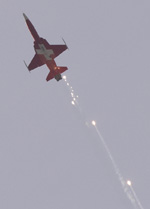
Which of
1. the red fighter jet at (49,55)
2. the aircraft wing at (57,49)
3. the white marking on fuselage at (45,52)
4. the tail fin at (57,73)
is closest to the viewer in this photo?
the tail fin at (57,73)

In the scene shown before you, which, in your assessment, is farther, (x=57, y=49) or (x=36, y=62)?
(x=36, y=62)

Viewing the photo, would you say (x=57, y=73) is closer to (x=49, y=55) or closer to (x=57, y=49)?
(x=49, y=55)

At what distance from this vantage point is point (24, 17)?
155 m

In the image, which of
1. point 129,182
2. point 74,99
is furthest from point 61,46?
point 129,182

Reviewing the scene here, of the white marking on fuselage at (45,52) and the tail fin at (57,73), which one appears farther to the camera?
the white marking on fuselage at (45,52)

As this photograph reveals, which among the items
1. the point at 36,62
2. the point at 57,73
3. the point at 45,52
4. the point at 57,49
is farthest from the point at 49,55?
the point at 36,62

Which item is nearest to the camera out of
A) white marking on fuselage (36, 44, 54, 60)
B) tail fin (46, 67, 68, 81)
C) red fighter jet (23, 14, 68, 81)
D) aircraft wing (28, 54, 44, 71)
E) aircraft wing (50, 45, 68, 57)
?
tail fin (46, 67, 68, 81)

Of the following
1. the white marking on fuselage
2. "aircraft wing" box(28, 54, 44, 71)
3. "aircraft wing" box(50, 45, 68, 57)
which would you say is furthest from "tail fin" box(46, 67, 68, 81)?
"aircraft wing" box(28, 54, 44, 71)

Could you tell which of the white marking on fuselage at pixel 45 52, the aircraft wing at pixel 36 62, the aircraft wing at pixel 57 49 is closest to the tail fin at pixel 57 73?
the white marking on fuselage at pixel 45 52

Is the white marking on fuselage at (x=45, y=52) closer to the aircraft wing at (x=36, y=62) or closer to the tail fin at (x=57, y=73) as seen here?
the aircraft wing at (x=36, y=62)

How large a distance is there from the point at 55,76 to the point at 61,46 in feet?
31.9

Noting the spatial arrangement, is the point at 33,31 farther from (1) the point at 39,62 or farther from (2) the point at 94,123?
(2) the point at 94,123

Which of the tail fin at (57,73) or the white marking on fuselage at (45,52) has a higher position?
the white marking on fuselage at (45,52)

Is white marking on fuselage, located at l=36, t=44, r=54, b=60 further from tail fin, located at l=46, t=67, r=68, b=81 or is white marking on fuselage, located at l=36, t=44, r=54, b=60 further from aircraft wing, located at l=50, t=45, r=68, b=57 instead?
tail fin, located at l=46, t=67, r=68, b=81
